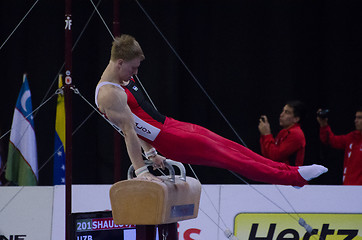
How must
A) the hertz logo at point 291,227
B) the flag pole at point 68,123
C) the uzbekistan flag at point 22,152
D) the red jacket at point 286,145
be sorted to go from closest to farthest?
1. the flag pole at point 68,123
2. the hertz logo at point 291,227
3. the red jacket at point 286,145
4. the uzbekistan flag at point 22,152

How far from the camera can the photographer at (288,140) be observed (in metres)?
5.87

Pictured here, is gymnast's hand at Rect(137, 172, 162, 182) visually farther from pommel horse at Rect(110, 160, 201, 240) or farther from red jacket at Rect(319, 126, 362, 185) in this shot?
red jacket at Rect(319, 126, 362, 185)

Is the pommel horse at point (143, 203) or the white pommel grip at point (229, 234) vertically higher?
the pommel horse at point (143, 203)

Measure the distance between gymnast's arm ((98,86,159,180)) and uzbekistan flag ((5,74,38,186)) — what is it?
8.52ft

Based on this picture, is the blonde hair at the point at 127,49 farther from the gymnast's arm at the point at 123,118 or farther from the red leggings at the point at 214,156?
the red leggings at the point at 214,156

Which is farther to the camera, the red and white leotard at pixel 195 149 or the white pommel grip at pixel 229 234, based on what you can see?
the white pommel grip at pixel 229 234

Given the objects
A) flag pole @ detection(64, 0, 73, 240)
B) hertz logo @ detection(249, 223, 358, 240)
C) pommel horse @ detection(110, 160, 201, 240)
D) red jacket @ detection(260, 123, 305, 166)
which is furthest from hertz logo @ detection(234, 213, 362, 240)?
pommel horse @ detection(110, 160, 201, 240)

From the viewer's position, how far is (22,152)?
6281 mm

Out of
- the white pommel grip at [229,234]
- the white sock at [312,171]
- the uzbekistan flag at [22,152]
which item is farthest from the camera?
the uzbekistan flag at [22,152]

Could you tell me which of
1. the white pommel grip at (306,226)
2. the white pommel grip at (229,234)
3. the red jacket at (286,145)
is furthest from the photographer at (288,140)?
the white pommel grip at (306,226)

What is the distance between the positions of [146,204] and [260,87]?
418 cm

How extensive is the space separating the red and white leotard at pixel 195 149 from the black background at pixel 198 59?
3119mm

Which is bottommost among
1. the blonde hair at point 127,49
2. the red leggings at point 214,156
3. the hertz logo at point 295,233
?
the hertz logo at point 295,233

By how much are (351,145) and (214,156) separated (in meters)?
2.73
